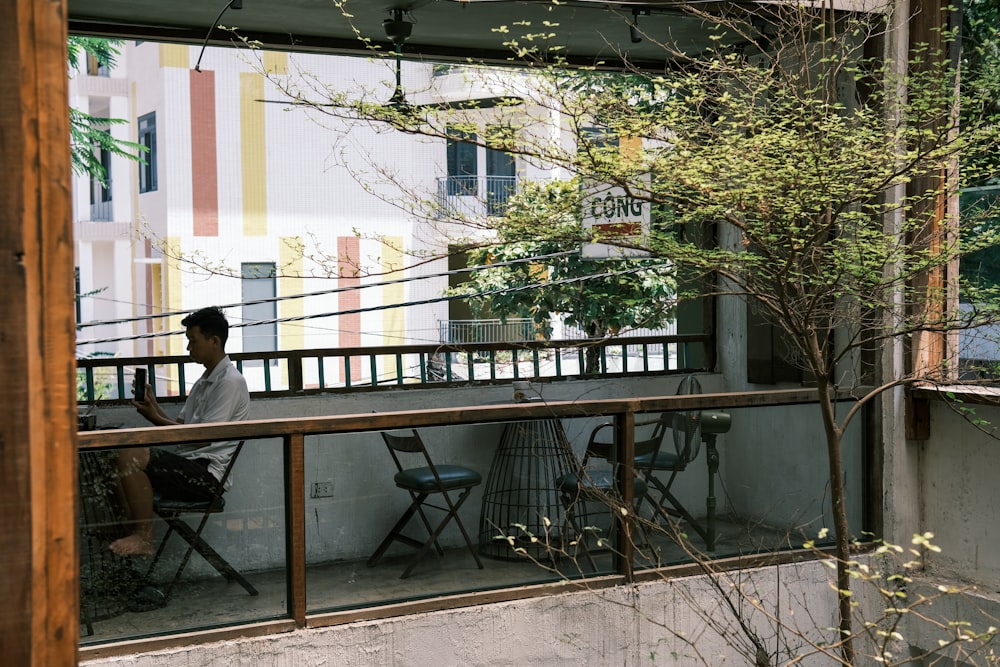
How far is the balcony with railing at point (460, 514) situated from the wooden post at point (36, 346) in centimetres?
286

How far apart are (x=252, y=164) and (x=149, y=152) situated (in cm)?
205

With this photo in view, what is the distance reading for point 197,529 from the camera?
440 cm

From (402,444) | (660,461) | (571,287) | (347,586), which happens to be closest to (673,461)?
(660,461)

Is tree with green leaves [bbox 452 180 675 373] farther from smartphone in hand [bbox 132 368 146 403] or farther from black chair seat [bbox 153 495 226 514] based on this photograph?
black chair seat [bbox 153 495 226 514]

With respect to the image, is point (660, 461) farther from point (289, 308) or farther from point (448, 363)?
point (289, 308)

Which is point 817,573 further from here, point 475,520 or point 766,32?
point 766,32

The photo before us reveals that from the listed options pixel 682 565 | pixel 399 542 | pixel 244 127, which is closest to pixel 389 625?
pixel 399 542

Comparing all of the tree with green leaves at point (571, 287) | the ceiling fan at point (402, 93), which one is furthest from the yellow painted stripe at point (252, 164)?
→ the ceiling fan at point (402, 93)

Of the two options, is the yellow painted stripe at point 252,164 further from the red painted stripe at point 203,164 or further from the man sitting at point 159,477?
the man sitting at point 159,477

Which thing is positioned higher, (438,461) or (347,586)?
(438,461)

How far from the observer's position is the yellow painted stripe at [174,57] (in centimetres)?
1669

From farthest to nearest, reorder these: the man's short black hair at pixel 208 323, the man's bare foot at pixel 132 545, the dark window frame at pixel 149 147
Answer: the dark window frame at pixel 149 147, the man's short black hair at pixel 208 323, the man's bare foot at pixel 132 545

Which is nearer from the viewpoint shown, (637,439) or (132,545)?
(132,545)

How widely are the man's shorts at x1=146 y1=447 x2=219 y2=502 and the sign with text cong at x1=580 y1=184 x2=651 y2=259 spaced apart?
214cm
